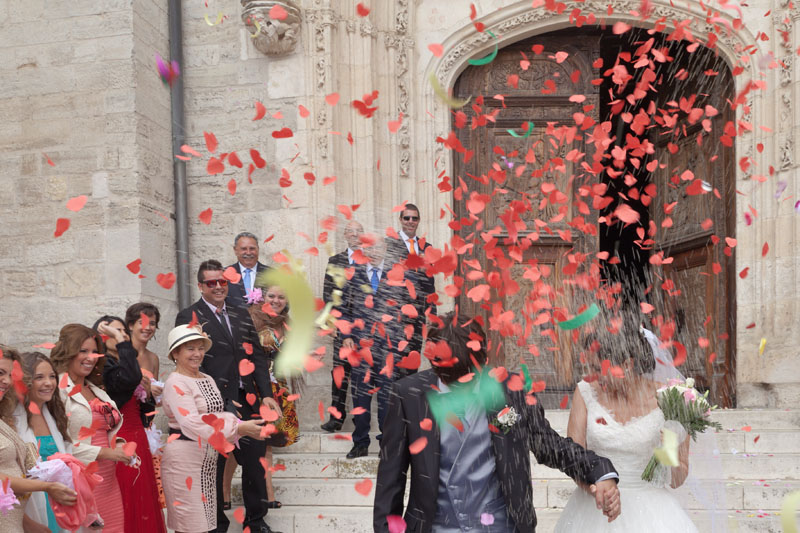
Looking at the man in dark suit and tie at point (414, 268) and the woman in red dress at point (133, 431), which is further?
the man in dark suit and tie at point (414, 268)

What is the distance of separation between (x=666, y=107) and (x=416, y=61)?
295 cm

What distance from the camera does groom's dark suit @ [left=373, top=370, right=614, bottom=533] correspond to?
327 cm

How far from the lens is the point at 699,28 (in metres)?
8.80

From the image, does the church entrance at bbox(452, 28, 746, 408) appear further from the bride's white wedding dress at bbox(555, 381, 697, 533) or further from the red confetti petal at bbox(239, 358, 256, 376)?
the bride's white wedding dress at bbox(555, 381, 697, 533)

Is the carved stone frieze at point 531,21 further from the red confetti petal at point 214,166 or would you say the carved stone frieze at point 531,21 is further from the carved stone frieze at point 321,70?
the red confetti petal at point 214,166

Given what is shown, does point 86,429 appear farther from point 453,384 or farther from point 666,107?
point 666,107

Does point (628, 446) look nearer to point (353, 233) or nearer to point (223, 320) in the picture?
point (223, 320)

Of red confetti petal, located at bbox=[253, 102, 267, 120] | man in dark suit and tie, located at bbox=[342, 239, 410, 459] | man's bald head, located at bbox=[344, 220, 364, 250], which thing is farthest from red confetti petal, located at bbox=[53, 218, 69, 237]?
man in dark suit and tie, located at bbox=[342, 239, 410, 459]

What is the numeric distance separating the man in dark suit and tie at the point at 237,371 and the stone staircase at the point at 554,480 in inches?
12.3

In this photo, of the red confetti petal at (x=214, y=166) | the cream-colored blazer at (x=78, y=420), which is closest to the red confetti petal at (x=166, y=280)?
the red confetti petal at (x=214, y=166)

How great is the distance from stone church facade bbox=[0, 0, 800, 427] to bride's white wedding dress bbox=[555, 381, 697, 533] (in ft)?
14.7

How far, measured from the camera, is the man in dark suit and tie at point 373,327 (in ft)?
23.3

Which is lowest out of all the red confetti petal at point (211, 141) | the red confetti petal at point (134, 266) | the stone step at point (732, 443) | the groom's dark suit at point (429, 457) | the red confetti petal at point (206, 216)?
the stone step at point (732, 443)

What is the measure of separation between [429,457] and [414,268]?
13.0 ft
